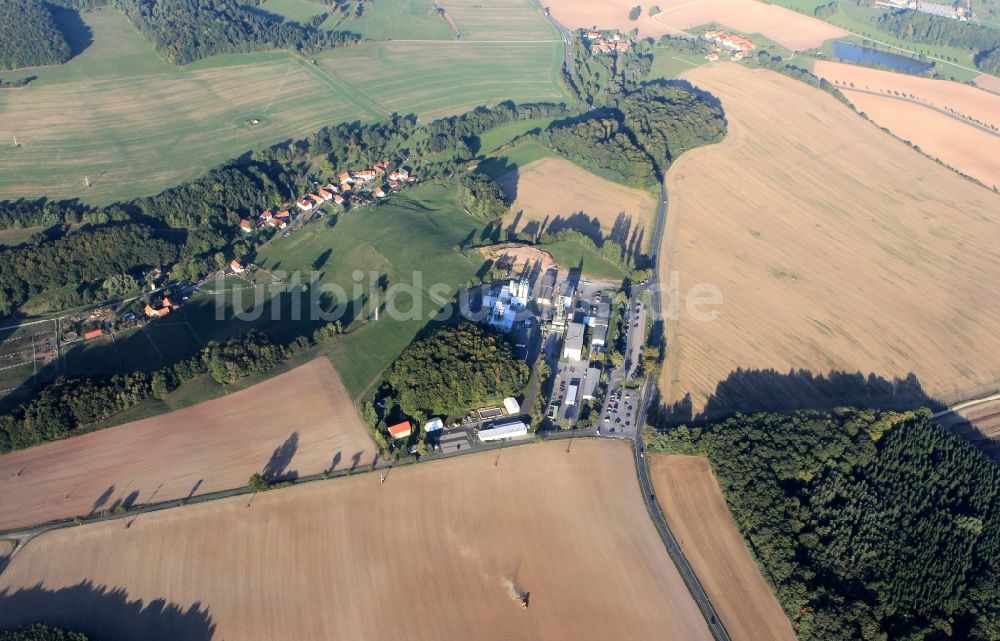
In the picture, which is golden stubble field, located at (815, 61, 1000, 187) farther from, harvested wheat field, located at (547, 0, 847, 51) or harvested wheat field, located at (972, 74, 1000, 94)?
harvested wheat field, located at (547, 0, 847, 51)

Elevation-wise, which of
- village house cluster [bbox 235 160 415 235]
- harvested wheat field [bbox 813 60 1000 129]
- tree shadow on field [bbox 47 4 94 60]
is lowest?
village house cluster [bbox 235 160 415 235]

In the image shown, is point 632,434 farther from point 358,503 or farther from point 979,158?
point 979,158

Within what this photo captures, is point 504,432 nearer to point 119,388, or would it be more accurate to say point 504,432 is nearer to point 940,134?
point 119,388

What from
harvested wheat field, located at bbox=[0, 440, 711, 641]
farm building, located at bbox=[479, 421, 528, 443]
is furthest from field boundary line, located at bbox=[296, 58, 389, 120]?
harvested wheat field, located at bbox=[0, 440, 711, 641]

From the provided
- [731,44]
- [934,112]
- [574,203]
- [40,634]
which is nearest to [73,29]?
[574,203]

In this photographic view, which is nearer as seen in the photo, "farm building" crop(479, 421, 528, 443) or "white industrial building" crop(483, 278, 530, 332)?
"farm building" crop(479, 421, 528, 443)

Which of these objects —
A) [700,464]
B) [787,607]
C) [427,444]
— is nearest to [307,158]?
[427,444]

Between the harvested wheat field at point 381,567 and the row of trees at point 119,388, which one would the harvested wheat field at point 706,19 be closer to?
the row of trees at point 119,388
